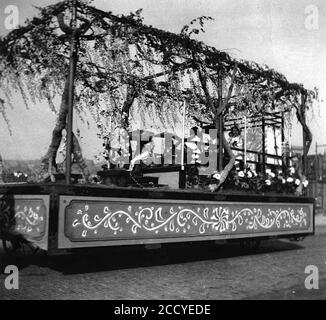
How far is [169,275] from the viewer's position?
24.6ft

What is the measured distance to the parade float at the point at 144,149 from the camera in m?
6.75

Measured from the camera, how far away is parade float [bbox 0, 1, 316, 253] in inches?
266

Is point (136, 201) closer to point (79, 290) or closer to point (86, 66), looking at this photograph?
point (79, 290)

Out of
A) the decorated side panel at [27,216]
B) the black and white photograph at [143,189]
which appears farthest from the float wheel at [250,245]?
the decorated side panel at [27,216]

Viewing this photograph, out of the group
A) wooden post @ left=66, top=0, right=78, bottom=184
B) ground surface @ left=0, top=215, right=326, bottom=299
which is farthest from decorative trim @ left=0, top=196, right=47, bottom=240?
ground surface @ left=0, top=215, right=326, bottom=299

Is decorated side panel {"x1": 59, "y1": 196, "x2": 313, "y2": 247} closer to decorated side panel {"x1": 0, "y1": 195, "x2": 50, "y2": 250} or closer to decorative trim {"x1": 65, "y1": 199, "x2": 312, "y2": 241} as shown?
decorative trim {"x1": 65, "y1": 199, "x2": 312, "y2": 241}

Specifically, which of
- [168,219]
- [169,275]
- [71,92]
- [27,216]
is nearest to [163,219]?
[168,219]

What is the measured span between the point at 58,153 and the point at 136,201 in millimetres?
1883

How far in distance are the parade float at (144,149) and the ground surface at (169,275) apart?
554 mm

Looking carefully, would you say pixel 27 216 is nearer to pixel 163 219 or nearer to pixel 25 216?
pixel 25 216

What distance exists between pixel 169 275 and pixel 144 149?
3769mm

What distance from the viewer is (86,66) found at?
927 centimetres

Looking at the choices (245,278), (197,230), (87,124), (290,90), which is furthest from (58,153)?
(290,90)

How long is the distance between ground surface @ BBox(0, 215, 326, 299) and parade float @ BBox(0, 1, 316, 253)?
554 millimetres
